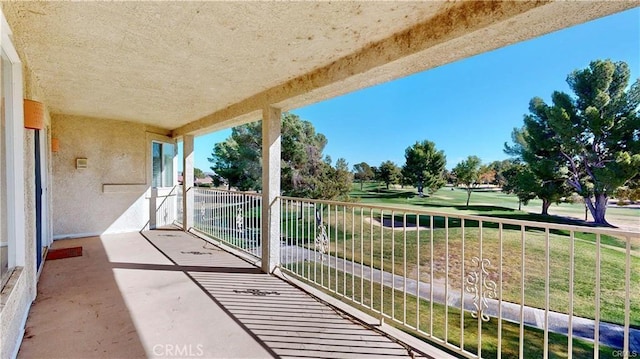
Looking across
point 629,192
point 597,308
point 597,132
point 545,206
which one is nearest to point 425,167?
point 545,206

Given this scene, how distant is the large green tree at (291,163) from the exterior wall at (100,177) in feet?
31.1

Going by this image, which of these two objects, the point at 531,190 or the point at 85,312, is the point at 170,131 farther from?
the point at 531,190

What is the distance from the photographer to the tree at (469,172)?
24.0 meters

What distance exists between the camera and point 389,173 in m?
25.9

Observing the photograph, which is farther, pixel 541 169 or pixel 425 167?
pixel 425 167

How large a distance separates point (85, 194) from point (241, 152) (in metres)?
11.9

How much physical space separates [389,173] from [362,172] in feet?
16.3

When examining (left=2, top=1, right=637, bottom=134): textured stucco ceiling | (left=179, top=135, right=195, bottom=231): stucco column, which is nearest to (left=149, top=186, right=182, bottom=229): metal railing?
(left=179, top=135, right=195, bottom=231): stucco column

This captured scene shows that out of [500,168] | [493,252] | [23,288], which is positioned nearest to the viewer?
[23,288]

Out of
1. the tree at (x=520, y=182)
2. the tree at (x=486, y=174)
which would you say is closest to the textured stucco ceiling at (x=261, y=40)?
the tree at (x=520, y=182)

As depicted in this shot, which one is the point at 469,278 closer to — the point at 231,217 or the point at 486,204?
the point at 231,217

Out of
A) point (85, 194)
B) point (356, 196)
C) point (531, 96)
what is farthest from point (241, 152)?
point (531, 96)

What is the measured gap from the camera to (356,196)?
20188mm

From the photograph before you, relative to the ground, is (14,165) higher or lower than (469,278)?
higher
